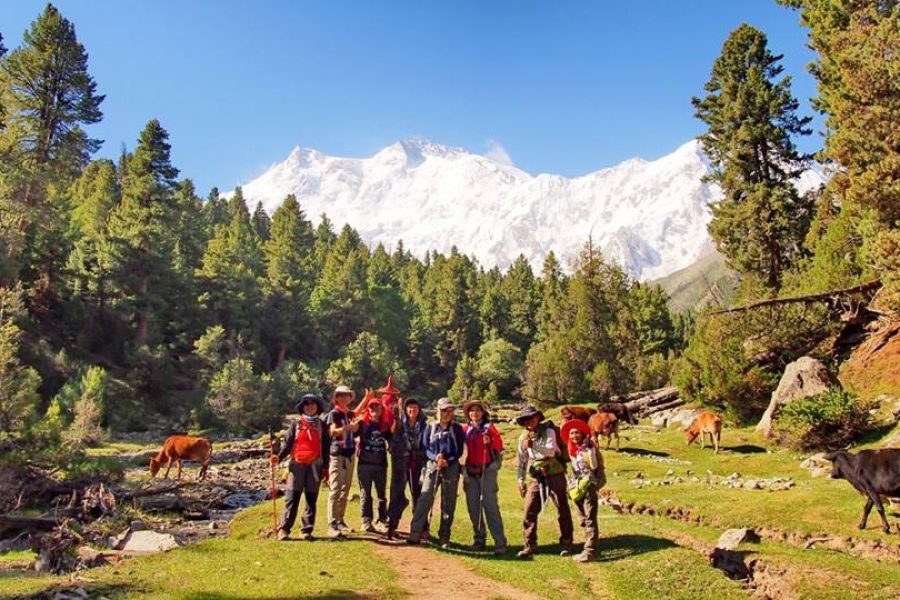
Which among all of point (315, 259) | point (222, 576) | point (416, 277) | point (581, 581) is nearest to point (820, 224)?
point (581, 581)

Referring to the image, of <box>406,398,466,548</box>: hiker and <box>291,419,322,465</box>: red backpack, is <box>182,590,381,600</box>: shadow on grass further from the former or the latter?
<box>291,419,322,465</box>: red backpack

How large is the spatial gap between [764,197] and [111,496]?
37.8m

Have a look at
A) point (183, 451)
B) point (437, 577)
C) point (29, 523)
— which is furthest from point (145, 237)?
point (437, 577)

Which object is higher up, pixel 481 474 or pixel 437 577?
pixel 481 474

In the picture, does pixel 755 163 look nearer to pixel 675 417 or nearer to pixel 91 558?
pixel 675 417

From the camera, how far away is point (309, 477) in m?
11.8

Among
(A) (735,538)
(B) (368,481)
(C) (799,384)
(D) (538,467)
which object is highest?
(C) (799,384)

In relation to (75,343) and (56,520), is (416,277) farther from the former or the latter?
(56,520)

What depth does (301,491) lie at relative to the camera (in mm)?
11672

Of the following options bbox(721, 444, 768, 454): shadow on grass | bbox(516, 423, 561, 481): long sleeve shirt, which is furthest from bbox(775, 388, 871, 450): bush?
bbox(516, 423, 561, 481): long sleeve shirt

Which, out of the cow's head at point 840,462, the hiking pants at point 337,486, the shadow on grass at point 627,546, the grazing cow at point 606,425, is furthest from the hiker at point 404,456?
the grazing cow at point 606,425

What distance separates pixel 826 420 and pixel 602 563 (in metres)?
14.2

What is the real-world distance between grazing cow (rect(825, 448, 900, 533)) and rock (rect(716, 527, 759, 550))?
2115 mm

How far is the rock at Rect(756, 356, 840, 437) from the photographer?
23984mm
